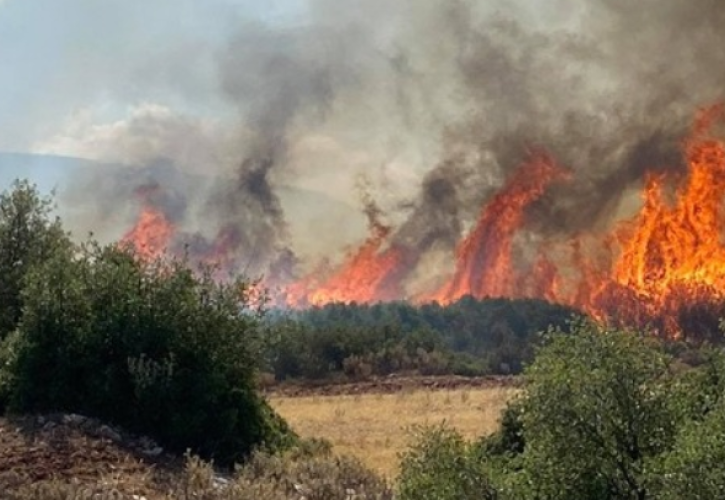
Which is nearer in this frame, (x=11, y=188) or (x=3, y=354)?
(x=3, y=354)

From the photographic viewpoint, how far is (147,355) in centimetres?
1930

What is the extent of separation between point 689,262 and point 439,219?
2732 cm

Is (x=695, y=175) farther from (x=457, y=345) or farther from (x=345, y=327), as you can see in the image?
(x=345, y=327)

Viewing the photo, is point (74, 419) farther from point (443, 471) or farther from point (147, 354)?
point (443, 471)

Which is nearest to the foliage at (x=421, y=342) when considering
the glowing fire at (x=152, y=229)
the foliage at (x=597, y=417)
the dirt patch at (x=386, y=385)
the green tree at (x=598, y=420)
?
the dirt patch at (x=386, y=385)

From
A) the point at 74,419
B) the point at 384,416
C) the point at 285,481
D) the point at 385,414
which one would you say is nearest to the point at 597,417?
A: the point at 285,481

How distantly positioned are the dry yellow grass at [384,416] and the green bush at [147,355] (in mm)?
3902

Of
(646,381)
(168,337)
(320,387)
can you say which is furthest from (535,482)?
→ (320,387)

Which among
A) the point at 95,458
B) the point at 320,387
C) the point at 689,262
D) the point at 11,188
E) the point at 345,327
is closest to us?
the point at 95,458

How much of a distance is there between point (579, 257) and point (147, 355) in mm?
59822

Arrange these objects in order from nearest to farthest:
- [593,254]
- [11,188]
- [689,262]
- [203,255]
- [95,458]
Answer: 1. [95,458]
2. [11,188]
3. [689,262]
4. [593,254]
5. [203,255]

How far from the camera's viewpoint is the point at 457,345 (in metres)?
65.9

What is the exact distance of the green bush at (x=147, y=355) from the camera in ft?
60.9

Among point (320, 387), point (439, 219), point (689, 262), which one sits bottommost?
point (320, 387)
